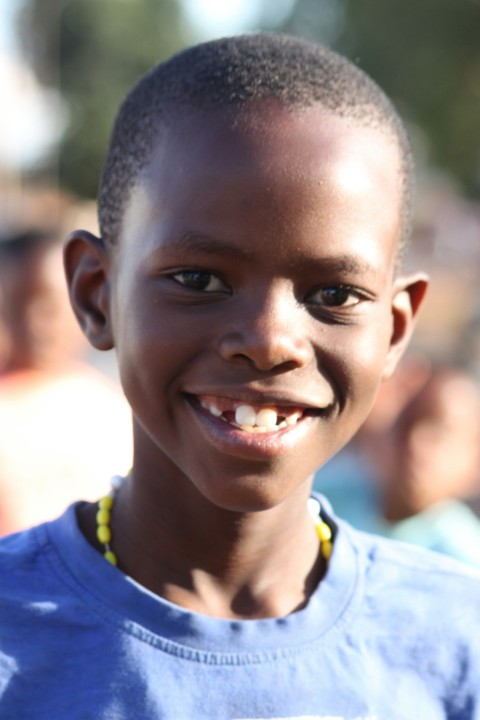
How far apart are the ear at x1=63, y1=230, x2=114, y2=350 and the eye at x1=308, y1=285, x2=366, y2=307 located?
0.43 meters

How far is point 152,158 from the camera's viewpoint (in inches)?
78.4

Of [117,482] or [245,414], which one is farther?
[117,482]

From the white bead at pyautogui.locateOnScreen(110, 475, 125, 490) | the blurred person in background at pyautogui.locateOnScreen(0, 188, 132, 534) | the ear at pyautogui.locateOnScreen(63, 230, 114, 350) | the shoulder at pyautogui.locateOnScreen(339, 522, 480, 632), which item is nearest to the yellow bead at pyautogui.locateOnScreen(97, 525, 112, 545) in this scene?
the white bead at pyautogui.locateOnScreen(110, 475, 125, 490)

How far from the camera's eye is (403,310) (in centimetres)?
222

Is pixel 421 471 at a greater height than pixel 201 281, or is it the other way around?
pixel 201 281

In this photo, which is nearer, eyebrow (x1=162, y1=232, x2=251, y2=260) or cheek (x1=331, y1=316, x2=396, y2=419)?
eyebrow (x1=162, y1=232, x2=251, y2=260)

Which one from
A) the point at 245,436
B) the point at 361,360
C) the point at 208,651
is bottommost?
the point at 208,651

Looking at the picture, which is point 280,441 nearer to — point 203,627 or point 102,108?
point 203,627

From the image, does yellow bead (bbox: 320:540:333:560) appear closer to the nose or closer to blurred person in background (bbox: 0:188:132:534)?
the nose

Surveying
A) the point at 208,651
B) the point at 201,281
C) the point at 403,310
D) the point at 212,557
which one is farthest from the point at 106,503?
the point at 403,310

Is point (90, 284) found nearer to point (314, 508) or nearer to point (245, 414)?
point (245, 414)

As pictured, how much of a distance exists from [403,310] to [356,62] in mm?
586

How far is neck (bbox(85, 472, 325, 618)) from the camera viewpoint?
2.07 m

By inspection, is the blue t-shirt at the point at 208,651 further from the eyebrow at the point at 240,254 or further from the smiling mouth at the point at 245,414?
the eyebrow at the point at 240,254
